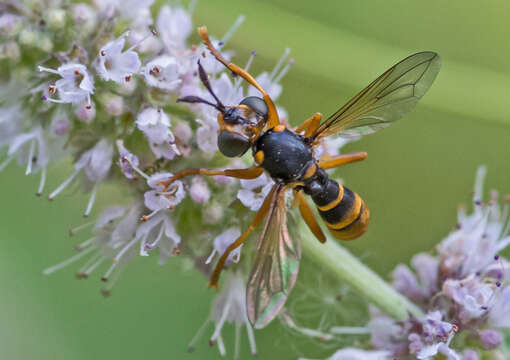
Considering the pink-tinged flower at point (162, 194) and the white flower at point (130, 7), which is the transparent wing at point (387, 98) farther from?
the white flower at point (130, 7)

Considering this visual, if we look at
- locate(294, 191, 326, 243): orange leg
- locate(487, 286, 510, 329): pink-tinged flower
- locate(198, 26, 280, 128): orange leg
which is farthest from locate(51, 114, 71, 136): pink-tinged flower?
locate(487, 286, 510, 329): pink-tinged flower

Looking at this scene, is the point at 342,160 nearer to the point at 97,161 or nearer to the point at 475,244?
the point at 475,244

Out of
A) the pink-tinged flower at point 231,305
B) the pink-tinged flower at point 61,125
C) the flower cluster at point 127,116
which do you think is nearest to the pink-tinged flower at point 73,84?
the flower cluster at point 127,116

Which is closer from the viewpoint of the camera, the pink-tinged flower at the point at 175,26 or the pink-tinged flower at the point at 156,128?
the pink-tinged flower at the point at 156,128

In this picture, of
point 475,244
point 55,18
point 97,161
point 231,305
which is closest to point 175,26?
point 55,18

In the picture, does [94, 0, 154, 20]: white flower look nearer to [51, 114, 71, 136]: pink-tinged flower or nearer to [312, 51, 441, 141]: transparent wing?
[51, 114, 71, 136]: pink-tinged flower

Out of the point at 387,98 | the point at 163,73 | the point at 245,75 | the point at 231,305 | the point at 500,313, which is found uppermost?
the point at 387,98
